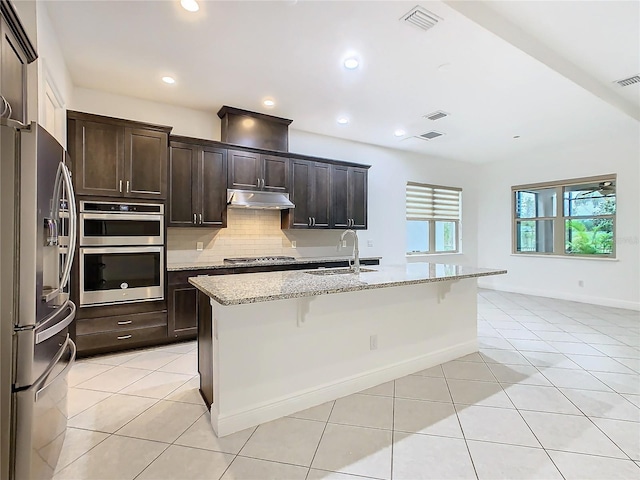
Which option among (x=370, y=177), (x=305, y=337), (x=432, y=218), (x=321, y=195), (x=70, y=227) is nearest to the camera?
(x=70, y=227)

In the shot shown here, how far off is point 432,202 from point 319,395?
5509mm

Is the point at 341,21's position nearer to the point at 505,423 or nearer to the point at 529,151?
the point at 505,423

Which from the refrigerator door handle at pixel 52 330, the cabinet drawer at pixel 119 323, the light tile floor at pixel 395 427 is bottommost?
the light tile floor at pixel 395 427

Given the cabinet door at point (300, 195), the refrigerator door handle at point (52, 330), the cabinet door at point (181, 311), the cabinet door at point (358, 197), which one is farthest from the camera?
the cabinet door at point (358, 197)

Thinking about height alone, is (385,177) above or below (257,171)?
above

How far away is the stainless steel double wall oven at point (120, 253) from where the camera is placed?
314cm

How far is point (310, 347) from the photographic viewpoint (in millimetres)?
2346

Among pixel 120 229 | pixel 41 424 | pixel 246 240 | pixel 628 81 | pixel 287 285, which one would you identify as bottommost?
pixel 41 424

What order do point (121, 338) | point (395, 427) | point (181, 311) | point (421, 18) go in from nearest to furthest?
point (395, 427)
point (421, 18)
point (121, 338)
point (181, 311)

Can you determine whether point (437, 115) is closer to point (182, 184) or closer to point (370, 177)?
point (370, 177)

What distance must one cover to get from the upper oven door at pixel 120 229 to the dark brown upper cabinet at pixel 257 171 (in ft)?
3.48

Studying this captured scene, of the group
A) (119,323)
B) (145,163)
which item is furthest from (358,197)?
(119,323)

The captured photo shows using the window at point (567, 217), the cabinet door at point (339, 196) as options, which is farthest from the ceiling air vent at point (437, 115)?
the window at point (567, 217)

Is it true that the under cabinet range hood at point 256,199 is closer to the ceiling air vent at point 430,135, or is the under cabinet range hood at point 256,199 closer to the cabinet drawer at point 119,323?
the cabinet drawer at point 119,323
